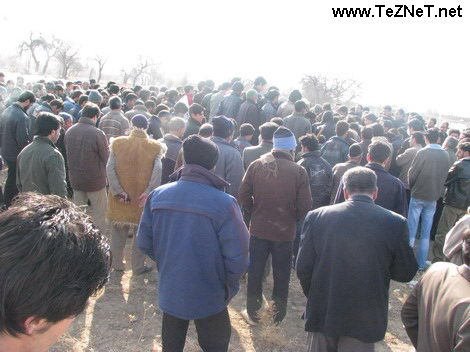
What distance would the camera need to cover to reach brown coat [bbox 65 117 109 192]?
5.36m

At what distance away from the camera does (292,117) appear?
310 inches

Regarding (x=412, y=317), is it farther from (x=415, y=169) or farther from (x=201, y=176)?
(x=415, y=169)

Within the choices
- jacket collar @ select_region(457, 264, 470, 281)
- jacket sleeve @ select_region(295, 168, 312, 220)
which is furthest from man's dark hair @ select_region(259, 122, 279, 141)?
jacket collar @ select_region(457, 264, 470, 281)

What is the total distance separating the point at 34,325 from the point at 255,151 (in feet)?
14.6

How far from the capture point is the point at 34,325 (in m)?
1.20

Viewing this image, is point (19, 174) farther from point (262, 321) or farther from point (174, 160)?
point (262, 321)

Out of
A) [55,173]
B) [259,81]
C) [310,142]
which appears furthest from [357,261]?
[259,81]

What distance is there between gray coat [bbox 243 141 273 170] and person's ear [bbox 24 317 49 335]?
438 centimetres

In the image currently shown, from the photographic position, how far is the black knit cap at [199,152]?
305cm

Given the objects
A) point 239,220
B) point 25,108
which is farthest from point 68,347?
point 25,108

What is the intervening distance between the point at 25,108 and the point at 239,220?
5.48 meters

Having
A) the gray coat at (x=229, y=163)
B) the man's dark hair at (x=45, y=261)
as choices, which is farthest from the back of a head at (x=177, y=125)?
the man's dark hair at (x=45, y=261)

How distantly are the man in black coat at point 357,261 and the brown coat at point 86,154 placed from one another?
11.1 feet

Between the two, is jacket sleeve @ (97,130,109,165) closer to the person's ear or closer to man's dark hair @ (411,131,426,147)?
the person's ear
